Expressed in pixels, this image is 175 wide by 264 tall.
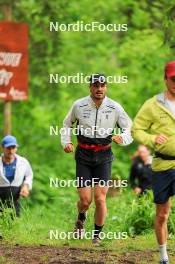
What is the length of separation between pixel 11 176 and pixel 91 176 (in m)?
2.88

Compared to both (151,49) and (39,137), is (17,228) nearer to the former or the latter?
(151,49)

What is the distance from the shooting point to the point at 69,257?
9875 mm

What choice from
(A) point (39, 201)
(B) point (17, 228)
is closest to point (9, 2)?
(A) point (39, 201)

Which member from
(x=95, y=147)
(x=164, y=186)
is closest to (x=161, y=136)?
(x=164, y=186)

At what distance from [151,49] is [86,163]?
13384 millimetres

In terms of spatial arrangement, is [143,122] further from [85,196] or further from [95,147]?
[85,196]

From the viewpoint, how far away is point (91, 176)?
35.2ft

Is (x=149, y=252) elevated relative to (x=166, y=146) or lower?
lower

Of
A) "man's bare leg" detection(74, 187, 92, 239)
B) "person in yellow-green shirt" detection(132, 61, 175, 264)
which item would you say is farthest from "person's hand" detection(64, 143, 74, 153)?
"person in yellow-green shirt" detection(132, 61, 175, 264)

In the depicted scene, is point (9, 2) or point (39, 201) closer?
point (9, 2)

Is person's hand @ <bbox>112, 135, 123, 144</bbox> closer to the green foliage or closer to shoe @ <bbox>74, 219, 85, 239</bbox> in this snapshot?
shoe @ <bbox>74, 219, 85, 239</bbox>

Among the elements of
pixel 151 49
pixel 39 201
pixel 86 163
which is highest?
pixel 151 49

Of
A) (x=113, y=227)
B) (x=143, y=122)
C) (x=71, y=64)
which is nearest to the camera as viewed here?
(x=143, y=122)

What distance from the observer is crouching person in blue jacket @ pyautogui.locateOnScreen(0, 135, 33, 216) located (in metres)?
13.3
